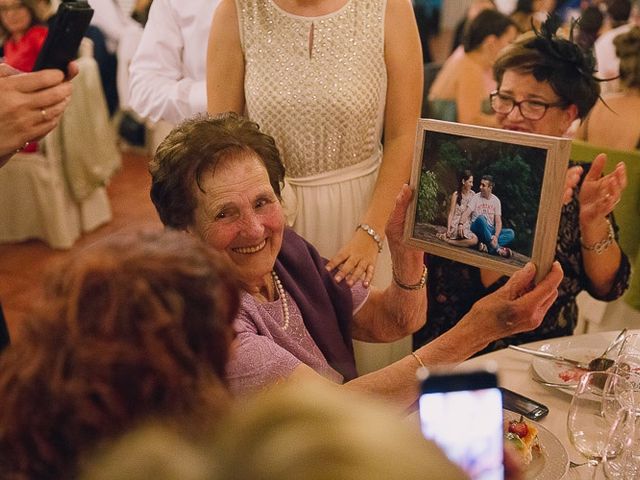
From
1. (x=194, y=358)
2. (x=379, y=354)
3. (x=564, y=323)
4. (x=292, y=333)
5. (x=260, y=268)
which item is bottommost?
(x=379, y=354)

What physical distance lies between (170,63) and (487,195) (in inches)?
61.3

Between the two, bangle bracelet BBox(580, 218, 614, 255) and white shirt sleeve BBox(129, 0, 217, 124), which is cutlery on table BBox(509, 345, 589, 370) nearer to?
bangle bracelet BBox(580, 218, 614, 255)

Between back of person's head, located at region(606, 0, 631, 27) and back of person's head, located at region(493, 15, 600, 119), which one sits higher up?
back of person's head, located at region(606, 0, 631, 27)

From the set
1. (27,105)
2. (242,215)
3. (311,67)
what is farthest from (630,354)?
(27,105)

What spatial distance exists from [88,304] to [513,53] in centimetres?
166

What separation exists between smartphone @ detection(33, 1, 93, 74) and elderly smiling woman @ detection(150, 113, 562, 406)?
13.4 inches

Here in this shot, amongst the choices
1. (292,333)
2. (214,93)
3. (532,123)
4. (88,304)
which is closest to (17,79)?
(214,93)

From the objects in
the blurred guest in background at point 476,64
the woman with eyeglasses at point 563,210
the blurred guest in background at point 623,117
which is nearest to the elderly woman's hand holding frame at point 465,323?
the woman with eyeglasses at point 563,210

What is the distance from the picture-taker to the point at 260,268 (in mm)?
1530

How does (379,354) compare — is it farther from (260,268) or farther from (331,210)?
(260,268)

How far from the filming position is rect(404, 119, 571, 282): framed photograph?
49.0 inches

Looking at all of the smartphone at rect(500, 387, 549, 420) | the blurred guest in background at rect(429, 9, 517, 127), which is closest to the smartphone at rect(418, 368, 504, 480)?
the smartphone at rect(500, 387, 549, 420)

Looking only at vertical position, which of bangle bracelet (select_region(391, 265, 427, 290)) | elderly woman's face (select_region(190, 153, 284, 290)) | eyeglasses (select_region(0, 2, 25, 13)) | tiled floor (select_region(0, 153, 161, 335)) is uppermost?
eyeglasses (select_region(0, 2, 25, 13))

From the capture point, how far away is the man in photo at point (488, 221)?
1312 millimetres
